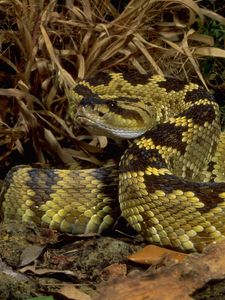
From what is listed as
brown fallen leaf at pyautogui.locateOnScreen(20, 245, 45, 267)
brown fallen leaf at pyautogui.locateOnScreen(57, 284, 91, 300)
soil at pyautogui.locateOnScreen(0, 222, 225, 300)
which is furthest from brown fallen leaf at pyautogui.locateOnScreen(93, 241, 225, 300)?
brown fallen leaf at pyautogui.locateOnScreen(20, 245, 45, 267)

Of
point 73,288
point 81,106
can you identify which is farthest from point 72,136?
point 73,288

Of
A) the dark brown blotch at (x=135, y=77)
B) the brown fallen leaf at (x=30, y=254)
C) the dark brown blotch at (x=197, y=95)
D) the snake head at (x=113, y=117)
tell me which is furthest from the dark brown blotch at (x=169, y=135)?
the brown fallen leaf at (x=30, y=254)

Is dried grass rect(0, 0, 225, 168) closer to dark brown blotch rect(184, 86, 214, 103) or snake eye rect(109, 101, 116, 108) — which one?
dark brown blotch rect(184, 86, 214, 103)

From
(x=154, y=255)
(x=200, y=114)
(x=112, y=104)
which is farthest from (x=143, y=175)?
(x=200, y=114)

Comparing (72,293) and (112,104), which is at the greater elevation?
(112,104)

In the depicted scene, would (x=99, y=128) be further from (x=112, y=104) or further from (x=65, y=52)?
(x=65, y=52)

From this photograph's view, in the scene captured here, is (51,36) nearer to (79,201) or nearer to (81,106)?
(81,106)
